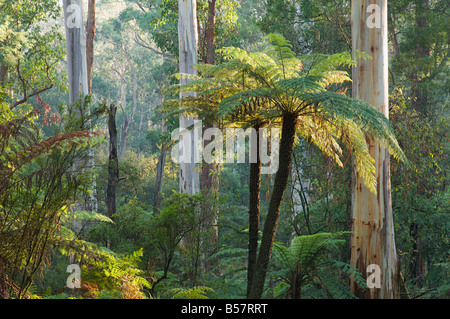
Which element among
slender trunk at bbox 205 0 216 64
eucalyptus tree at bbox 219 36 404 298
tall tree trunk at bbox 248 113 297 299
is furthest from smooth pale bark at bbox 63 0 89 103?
tall tree trunk at bbox 248 113 297 299

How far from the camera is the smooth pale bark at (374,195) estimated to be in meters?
5.30

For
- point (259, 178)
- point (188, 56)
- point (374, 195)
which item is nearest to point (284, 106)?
point (259, 178)

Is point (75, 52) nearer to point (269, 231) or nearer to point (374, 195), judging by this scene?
point (374, 195)

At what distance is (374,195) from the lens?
5359 mm

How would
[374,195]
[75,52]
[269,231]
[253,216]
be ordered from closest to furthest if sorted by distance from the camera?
[269,231] → [253,216] → [374,195] → [75,52]

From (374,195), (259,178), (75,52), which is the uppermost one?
(75,52)

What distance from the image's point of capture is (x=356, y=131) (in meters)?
4.06

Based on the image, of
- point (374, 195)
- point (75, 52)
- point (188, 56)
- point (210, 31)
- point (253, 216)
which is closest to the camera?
point (253, 216)

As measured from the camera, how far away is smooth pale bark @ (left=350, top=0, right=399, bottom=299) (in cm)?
530

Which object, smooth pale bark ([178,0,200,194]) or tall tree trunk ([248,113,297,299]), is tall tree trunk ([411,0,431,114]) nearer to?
smooth pale bark ([178,0,200,194])

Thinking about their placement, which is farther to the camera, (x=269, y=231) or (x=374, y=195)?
(x=374, y=195)

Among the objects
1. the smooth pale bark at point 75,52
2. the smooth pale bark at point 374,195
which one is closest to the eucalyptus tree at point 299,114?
the smooth pale bark at point 374,195

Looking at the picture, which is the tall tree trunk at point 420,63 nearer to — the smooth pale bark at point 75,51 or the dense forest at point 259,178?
the dense forest at point 259,178
